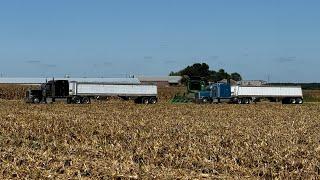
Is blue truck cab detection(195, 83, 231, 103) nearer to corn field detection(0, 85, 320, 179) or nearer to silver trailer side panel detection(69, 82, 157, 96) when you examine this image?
silver trailer side panel detection(69, 82, 157, 96)

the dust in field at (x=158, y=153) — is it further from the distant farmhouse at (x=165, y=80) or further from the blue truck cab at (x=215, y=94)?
the distant farmhouse at (x=165, y=80)

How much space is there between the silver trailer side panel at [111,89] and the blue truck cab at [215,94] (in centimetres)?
522

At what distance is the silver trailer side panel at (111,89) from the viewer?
59219 millimetres

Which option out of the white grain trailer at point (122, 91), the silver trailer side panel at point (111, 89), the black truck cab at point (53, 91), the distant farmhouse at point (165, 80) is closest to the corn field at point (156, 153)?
the silver trailer side panel at point (111, 89)

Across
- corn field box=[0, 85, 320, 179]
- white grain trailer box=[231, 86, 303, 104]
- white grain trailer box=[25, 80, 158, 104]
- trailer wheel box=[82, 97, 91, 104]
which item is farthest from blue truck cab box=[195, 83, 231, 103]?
corn field box=[0, 85, 320, 179]

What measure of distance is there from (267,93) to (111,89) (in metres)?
18.9

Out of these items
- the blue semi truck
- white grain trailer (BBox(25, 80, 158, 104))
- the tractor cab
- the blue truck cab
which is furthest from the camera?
the blue semi truck

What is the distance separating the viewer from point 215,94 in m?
64.0

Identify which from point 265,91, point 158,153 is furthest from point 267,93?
point 158,153

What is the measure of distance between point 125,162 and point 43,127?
35.2 ft

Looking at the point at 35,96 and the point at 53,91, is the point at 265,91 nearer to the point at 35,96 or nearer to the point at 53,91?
the point at 53,91

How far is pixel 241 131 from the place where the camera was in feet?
69.5

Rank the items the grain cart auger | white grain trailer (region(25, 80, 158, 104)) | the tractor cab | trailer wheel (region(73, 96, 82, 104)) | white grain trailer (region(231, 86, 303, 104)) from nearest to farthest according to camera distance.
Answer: trailer wheel (region(73, 96, 82, 104)), white grain trailer (region(25, 80, 158, 104)), the tractor cab, the grain cart auger, white grain trailer (region(231, 86, 303, 104))

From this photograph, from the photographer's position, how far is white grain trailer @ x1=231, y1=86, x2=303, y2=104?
65000 millimetres
